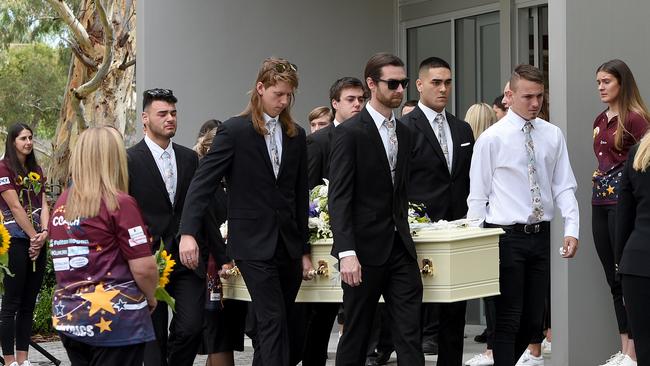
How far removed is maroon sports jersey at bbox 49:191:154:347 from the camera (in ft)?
21.4

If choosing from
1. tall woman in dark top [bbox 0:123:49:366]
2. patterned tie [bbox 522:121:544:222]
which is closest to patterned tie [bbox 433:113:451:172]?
patterned tie [bbox 522:121:544:222]

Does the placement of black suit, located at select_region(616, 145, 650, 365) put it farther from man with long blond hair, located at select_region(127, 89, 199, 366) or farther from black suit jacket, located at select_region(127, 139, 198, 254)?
black suit jacket, located at select_region(127, 139, 198, 254)

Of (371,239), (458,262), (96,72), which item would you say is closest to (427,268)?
(458,262)

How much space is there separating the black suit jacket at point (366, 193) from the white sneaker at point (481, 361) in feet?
11.5

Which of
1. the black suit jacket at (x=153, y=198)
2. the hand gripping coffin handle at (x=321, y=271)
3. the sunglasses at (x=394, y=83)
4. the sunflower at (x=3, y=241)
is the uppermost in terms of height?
the sunglasses at (x=394, y=83)

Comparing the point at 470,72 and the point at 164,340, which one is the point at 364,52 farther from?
the point at 164,340

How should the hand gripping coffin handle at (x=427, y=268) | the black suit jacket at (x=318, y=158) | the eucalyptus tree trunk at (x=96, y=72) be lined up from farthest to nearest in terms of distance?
the eucalyptus tree trunk at (x=96, y=72) → the black suit jacket at (x=318, y=158) → the hand gripping coffin handle at (x=427, y=268)

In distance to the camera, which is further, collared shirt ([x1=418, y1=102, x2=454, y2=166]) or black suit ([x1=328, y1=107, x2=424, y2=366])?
collared shirt ([x1=418, y1=102, x2=454, y2=166])

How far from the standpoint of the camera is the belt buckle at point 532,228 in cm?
877

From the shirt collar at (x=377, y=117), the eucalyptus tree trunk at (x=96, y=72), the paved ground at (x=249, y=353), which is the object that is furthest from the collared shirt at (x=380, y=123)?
the eucalyptus tree trunk at (x=96, y=72)

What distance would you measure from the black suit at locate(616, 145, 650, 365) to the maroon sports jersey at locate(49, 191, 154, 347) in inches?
116

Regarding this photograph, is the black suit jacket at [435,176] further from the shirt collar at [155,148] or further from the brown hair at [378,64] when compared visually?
the shirt collar at [155,148]

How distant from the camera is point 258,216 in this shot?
8430 mm

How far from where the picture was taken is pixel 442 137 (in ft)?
30.4
